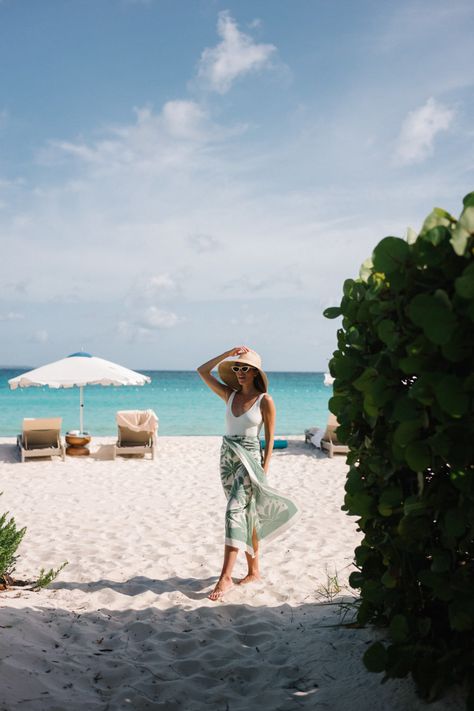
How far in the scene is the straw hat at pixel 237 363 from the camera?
15.3ft

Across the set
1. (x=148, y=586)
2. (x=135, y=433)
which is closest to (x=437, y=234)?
(x=148, y=586)

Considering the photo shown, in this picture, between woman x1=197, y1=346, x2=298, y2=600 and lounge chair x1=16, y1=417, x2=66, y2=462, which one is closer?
woman x1=197, y1=346, x2=298, y2=600

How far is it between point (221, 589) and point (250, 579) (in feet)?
1.30

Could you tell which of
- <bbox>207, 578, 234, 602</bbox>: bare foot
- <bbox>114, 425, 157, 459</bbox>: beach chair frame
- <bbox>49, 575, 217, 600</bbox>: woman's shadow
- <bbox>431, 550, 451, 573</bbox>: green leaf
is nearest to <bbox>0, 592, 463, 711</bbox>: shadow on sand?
<bbox>207, 578, 234, 602</bbox>: bare foot

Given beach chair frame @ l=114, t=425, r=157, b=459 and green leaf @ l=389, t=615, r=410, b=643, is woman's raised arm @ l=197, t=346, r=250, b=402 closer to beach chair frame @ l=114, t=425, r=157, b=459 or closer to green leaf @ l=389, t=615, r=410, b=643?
green leaf @ l=389, t=615, r=410, b=643

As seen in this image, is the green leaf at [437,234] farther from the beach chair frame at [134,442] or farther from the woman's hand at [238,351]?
the beach chair frame at [134,442]

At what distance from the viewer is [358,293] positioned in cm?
273

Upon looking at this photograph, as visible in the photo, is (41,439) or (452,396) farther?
(41,439)

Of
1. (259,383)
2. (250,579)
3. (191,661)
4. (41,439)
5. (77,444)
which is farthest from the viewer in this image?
(77,444)

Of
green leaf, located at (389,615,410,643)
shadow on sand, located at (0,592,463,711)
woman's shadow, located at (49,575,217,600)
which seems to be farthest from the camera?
woman's shadow, located at (49,575,217,600)

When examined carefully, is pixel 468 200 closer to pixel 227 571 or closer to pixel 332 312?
pixel 332 312

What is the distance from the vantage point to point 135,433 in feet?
41.0

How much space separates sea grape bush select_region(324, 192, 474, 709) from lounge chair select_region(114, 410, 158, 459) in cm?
987

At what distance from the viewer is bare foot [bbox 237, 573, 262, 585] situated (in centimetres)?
467
